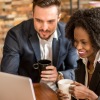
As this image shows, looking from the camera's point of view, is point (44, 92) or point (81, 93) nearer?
point (81, 93)

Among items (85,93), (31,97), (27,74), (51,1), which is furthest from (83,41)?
(27,74)

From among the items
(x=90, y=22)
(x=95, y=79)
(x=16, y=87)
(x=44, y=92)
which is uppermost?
(x=90, y=22)

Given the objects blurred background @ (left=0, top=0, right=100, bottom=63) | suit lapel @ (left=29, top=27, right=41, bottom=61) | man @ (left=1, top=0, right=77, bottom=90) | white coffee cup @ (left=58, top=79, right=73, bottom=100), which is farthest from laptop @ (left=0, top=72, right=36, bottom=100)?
blurred background @ (left=0, top=0, right=100, bottom=63)

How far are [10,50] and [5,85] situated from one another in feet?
2.66

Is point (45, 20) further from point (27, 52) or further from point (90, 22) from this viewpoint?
point (90, 22)

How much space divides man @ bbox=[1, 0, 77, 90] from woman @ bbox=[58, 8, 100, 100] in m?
0.34

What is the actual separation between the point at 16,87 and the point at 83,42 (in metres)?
0.47

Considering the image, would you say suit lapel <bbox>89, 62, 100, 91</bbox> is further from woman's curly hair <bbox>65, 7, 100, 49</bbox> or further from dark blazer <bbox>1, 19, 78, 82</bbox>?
dark blazer <bbox>1, 19, 78, 82</bbox>

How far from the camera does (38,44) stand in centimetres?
186

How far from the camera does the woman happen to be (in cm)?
128

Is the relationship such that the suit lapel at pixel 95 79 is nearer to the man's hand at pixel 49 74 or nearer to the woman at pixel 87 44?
the woman at pixel 87 44

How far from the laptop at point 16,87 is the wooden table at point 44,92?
37 cm

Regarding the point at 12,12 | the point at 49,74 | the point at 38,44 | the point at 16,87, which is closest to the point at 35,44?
the point at 38,44

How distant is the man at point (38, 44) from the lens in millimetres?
1778
